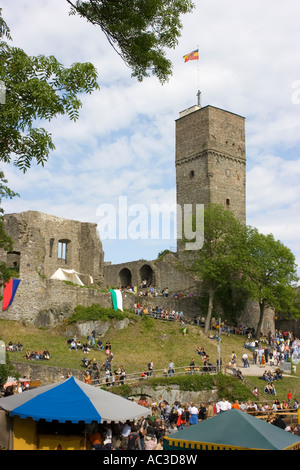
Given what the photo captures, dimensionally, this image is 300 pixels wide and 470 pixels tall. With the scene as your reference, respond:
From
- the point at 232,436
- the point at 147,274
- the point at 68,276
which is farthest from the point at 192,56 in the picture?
the point at 232,436

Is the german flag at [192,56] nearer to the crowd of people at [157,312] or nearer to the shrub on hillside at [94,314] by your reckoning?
the crowd of people at [157,312]

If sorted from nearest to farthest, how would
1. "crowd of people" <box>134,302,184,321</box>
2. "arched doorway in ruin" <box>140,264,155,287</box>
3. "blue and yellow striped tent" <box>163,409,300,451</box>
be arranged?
"blue and yellow striped tent" <box>163,409,300,451</box> < "crowd of people" <box>134,302,184,321</box> < "arched doorway in ruin" <box>140,264,155,287</box>

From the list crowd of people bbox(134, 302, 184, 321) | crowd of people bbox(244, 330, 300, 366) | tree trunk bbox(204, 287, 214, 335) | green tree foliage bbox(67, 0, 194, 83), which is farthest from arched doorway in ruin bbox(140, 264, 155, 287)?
green tree foliage bbox(67, 0, 194, 83)

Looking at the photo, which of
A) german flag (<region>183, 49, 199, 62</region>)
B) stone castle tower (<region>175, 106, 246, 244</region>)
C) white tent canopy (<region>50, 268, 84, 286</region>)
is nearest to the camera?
white tent canopy (<region>50, 268, 84, 286</region>)

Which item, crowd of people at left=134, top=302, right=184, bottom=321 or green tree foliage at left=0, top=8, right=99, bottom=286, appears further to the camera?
crowd of people at left=134, top=302, right=184, bottom=321

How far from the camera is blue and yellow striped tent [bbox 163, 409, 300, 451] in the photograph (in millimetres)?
8836

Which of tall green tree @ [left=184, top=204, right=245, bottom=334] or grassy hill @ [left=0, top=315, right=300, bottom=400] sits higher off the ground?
tall green tree @ [left=184, top=204, right=245, bottom=334]

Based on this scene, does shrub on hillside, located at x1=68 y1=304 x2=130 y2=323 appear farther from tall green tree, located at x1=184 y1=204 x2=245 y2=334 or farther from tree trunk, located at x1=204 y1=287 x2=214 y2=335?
tall green tree, located at x1=184 y1=204 x2=245 y2=334

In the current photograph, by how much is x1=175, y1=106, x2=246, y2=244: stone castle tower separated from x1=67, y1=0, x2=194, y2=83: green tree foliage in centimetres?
3629

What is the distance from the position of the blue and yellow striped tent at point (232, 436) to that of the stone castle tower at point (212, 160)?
38.6m

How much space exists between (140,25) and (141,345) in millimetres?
21782

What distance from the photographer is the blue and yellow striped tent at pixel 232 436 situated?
884 cm

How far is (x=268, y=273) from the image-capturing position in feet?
127
